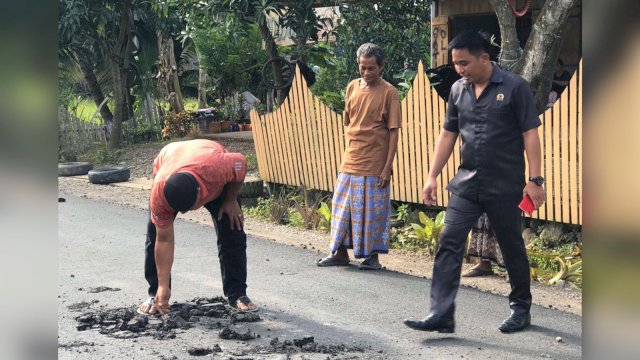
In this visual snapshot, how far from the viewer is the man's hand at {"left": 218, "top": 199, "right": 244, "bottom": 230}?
5820 mm

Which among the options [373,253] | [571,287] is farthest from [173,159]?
[571,287]

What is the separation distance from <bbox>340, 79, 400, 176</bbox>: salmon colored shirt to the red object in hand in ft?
6.48

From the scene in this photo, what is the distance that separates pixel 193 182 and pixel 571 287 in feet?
10.6

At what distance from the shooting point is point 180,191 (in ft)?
17.1

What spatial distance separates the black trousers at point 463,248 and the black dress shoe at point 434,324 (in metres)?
0.04

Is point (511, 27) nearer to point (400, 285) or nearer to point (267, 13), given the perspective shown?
point (400, 285)

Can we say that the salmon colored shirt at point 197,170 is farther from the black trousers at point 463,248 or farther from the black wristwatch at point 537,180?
the black wristwatch at point 537,180

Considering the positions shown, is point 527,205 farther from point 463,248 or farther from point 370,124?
point 370,124

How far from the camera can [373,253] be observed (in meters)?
7.42

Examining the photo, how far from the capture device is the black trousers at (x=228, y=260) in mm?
5941

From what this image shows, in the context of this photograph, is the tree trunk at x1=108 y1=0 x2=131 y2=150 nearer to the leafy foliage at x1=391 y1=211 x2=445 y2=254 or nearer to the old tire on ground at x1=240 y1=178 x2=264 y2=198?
the old tire on ground at x1=240 y1=178 x2=264 y2=198

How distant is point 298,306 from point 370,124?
1.78 metres
